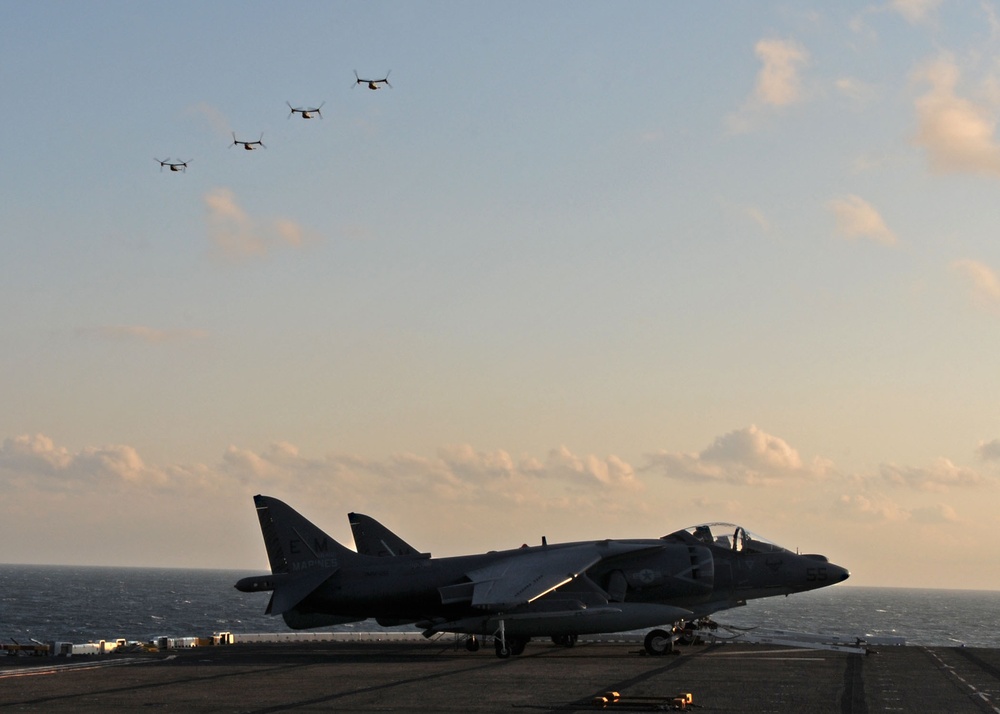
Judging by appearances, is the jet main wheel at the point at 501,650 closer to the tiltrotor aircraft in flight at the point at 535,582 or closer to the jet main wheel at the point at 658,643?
the tiltrotor aircraft in flight at the point at 535,582

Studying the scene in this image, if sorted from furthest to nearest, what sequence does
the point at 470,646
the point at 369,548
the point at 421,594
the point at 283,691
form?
the point at 369,548 < the point at 470,646 < the point at 421,594 < the point at 283,691

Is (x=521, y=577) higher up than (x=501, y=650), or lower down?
higher up

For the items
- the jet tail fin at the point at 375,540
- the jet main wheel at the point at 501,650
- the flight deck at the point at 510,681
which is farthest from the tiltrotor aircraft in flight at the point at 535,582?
the jet tail fin at the point at 375,540

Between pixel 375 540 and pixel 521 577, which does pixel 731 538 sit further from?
pixel 375 540

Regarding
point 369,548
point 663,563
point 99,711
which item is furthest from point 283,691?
point 369,548

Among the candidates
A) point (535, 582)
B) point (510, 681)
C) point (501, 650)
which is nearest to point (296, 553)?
point (501, 650)

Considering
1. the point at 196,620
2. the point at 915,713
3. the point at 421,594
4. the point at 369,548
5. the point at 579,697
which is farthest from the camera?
the point at 196,620

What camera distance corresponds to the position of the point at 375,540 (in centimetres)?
4388

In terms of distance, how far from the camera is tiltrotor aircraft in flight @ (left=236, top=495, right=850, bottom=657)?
3375cm

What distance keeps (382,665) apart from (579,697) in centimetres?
1046

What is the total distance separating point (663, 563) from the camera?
36062 millimetres

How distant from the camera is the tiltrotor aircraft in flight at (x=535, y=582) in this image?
33750mm

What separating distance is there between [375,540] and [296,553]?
28.0 feet

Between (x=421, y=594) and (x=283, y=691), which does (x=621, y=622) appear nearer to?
(x=421, y=594)
